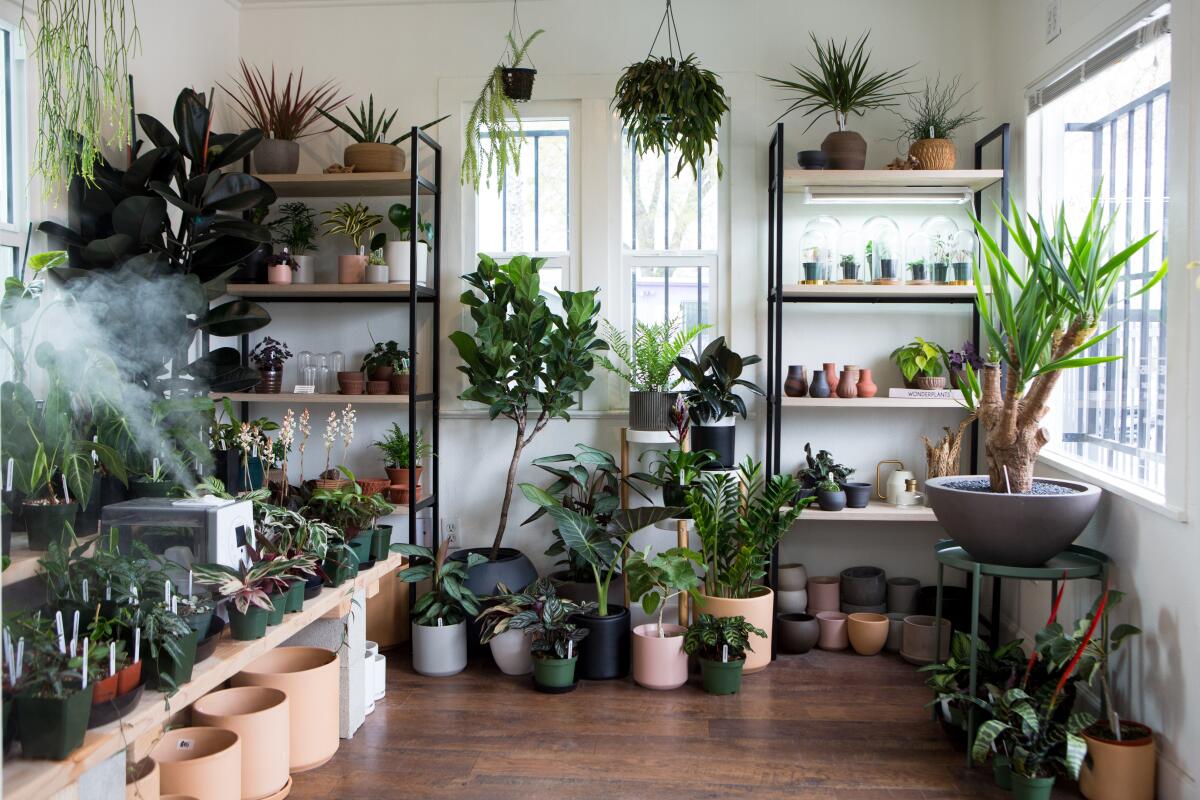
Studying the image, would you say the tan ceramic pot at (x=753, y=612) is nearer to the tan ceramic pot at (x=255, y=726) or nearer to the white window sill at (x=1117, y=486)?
the white window sill at (x=1117, y=486)

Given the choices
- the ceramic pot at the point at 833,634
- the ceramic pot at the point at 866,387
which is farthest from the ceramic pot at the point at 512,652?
the ceramic pot at the point at 866,387

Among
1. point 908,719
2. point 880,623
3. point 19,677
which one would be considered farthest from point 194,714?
point 880,623

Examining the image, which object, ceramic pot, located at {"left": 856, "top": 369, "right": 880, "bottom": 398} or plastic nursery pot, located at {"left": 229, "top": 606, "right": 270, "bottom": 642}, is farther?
ceramic pot, located at {"left": 856, "top": 369, "right": 880, "bottom": 398}

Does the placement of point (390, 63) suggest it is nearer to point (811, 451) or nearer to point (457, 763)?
point (811, 451)

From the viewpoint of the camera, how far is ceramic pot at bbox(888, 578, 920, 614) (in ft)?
14.9

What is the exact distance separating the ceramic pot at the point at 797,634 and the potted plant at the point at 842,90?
199 centimetres

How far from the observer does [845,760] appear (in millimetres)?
3230

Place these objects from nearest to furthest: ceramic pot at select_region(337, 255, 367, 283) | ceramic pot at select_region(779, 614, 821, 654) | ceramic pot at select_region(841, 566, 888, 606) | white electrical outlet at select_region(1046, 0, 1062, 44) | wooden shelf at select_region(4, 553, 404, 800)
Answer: wooden shelf at select_region(4, 553, 404, 800)
white electrical outlet at select_region(1046, 0, 1062, 44)
ceramic pot at select_region(779, 614, 821, 654)
ceramic pot at select_region(337, 255, 367, 283)
ceramic pot at select_region(841, 566, 888, 606)

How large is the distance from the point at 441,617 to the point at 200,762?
1613 mm

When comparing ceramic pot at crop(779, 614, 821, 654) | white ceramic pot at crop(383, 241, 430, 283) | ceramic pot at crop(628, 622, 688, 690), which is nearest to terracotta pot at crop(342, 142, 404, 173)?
white ceramic pot at crop(383, 241, 430, 283)

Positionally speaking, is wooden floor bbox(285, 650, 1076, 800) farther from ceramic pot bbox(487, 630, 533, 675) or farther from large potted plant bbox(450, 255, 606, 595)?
large potted plant bbox(450, 255, 606, 595)

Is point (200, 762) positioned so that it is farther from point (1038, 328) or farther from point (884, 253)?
point (884, 253)

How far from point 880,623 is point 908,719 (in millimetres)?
770

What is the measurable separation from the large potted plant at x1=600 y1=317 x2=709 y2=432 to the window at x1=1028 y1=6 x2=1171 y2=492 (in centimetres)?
154
